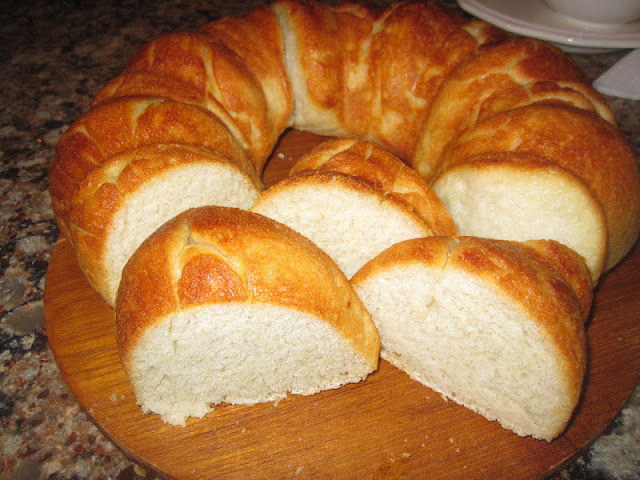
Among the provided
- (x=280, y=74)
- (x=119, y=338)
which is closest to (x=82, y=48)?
(x=280, y=74)

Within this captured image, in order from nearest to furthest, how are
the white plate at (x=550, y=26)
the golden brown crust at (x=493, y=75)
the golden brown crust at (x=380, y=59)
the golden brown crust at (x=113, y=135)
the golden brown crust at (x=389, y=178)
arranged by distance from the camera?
the golden brown crust at (x=389, y=178)
the golden brown crust at (x=113, y=135)
the golden brown crust at (x=493, y=75)
the golden brown crust at (x=380, y=59)
the white plate at (x=550, y=26)

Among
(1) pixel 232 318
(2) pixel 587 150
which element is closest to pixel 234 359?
(1) pixel 232 318

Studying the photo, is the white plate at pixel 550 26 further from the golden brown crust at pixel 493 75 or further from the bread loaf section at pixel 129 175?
the bread loaf section at pixel 129 175

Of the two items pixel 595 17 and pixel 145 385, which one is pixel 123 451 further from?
pixel 595 17

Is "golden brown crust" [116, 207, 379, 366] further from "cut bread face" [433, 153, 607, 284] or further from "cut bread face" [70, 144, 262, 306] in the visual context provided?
"cut bread face" [433, 153, 607, 284]

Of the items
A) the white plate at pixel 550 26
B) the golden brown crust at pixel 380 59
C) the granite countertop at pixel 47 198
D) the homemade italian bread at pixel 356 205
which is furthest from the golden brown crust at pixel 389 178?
the white plate at pixel 550 26

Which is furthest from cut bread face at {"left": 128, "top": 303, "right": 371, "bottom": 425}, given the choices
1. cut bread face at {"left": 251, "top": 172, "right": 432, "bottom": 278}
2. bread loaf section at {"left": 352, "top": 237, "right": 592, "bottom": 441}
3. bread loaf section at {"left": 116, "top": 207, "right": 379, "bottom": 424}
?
cut bread face at {"left": 251, "top": 172, "right": 432, "bottom": 278}

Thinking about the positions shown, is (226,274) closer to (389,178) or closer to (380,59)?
(389,178)
